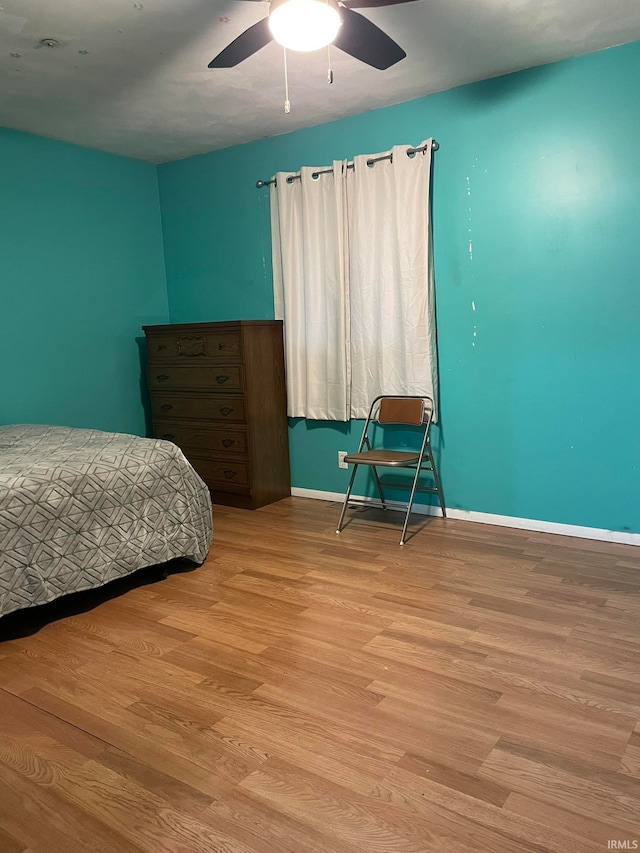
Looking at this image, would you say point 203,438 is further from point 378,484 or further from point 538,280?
point 538,280

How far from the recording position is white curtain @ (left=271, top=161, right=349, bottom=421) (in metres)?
3.95

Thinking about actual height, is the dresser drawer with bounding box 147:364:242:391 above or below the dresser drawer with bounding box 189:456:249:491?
above

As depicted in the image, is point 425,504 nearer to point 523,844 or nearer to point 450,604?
point 450,604

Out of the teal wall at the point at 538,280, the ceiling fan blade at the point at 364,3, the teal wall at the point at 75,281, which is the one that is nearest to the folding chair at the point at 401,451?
the teal wall at the point at 538,280

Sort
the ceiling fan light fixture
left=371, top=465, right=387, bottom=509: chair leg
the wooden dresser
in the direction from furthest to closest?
the wooden dresser, left=371, top=465, right=387, bottom=509: chair leg, the ceiling fan light fixture

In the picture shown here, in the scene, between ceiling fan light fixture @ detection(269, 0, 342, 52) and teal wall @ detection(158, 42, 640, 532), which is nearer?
ceiling fan light fixture @ detection(269, 0, 342, 52)

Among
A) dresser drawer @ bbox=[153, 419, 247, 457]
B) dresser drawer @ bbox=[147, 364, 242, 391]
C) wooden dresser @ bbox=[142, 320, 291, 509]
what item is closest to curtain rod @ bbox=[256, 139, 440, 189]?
wooden dresser @ bbox=[142, 320, 291, 509]

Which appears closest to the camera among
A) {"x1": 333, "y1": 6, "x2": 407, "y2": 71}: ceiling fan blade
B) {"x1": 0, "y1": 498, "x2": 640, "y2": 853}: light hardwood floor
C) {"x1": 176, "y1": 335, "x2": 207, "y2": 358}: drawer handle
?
{"x1": 0, "y1": 498, "x2": 640, "y2": 853}: light hardwood floor

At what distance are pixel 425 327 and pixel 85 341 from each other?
2.32 metres

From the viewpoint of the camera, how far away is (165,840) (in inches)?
56.2

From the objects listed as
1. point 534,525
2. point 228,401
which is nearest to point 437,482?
point 534,525

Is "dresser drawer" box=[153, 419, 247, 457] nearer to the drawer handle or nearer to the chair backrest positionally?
the drawer handle

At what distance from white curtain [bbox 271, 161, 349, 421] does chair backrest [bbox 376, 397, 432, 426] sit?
339mm

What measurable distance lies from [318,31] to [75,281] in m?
2.76
